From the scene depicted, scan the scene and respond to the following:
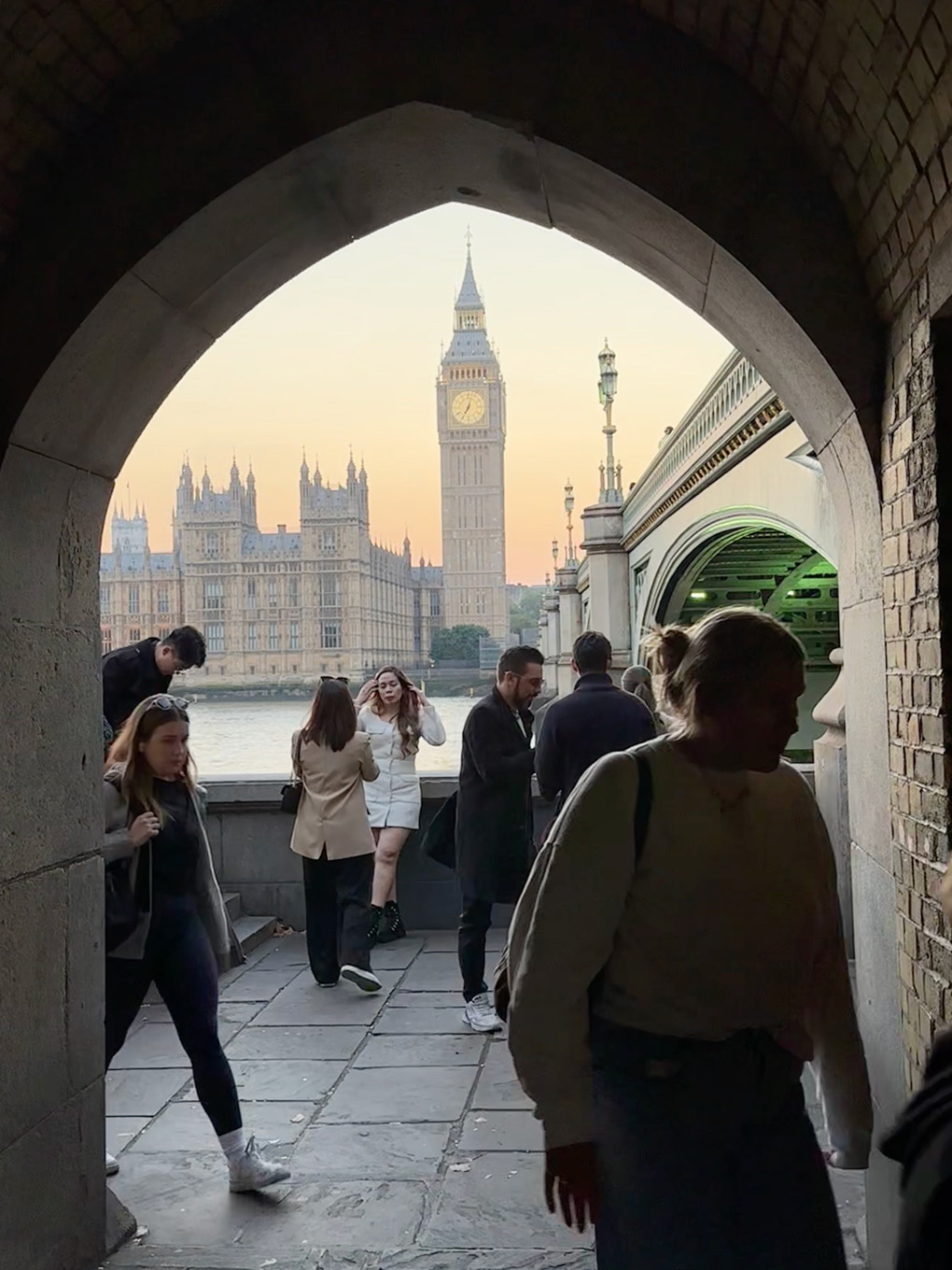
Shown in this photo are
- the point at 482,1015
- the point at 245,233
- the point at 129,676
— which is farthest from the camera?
the point at 129,676

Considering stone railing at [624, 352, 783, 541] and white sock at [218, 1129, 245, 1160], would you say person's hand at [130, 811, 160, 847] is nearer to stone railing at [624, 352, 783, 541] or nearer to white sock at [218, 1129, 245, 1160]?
white sock at [218, 1129, 245, 1160]

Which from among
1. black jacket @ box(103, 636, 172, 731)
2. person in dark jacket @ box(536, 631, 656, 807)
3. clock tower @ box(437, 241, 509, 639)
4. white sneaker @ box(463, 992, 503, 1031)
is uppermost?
clock tower @ box(437, 241, 509, 639)

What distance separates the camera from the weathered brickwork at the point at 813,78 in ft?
7.41

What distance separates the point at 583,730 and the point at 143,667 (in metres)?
2.02

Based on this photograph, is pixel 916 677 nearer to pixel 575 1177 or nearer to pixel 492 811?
pixel 575 1177

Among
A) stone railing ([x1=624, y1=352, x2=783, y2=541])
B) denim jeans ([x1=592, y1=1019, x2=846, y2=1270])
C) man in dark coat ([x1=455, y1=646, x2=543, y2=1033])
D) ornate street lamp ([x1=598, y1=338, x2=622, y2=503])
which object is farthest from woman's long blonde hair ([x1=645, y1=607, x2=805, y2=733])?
ornate street lamp ([x1=598, y1=338, x2=622, y2=503])

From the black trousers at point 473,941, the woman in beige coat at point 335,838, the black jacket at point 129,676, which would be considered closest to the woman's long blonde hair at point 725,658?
the black trousers at point 473,941

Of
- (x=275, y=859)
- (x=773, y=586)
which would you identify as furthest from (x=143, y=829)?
(x=773, y=586)

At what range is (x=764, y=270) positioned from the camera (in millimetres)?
2928

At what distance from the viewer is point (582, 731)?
16.8 ft

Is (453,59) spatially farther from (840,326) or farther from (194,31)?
(840,326)

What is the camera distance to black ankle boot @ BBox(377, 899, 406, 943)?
6938 millimetres

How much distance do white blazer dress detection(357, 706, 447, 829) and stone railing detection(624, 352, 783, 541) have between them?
4279 mm

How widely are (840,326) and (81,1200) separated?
2953 millimetres
